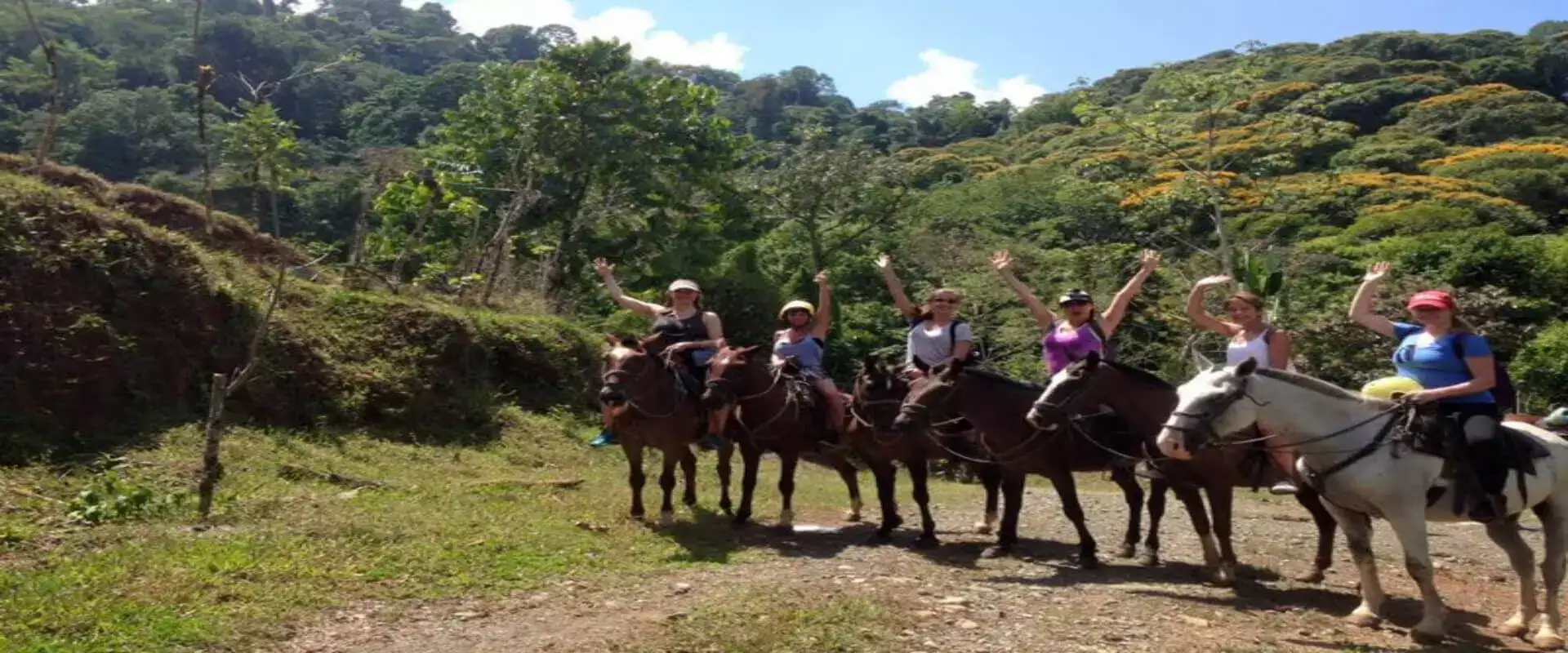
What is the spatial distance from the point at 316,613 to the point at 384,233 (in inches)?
857

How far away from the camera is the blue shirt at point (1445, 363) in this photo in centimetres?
690

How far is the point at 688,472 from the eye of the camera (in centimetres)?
1175

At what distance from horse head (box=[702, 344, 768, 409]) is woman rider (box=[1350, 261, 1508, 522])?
5581mm

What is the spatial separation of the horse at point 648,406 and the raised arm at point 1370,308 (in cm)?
593

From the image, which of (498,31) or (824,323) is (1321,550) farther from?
(498,31)

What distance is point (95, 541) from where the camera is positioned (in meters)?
8.07

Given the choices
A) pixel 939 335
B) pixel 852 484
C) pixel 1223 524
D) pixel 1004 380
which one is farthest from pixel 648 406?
pixel 1223 524

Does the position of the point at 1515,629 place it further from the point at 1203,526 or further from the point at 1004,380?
the point at 1004,380

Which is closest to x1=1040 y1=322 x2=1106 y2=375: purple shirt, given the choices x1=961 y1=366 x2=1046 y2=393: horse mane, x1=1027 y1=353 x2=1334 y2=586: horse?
x1=961 y1=366 x2=1046 y2=393: horse mane

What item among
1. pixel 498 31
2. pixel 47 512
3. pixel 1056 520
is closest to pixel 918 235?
pixel 1056 520

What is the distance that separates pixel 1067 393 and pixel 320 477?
27.4 ft

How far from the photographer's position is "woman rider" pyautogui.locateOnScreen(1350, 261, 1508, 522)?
6828 millimetres

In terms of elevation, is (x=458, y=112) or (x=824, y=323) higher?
(x=458, y=112)

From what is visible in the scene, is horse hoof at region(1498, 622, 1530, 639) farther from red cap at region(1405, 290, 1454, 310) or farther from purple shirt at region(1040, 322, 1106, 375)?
purple shirt at region(1040, 322, 1106, 375)
